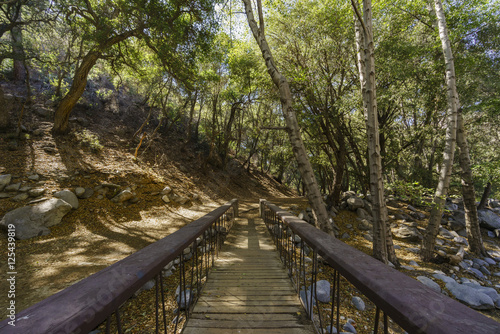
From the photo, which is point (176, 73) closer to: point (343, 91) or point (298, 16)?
point (298, 16)

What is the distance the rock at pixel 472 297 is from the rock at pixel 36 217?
1058 centimetres

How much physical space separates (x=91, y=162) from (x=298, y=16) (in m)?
10.8

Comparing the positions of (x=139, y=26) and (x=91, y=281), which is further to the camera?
(x=139, y=26)

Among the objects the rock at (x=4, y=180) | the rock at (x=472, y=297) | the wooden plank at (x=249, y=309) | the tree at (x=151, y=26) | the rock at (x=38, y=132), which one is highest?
the tree at (x=151, y=26)

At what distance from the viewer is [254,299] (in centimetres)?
247

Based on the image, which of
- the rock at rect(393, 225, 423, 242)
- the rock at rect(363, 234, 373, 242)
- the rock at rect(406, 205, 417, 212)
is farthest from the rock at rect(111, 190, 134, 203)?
the rock at rect(406, 205, 417, 212)

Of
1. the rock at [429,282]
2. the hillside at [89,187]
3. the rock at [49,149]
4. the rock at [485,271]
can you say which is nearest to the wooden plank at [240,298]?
the hillside at [89,187]

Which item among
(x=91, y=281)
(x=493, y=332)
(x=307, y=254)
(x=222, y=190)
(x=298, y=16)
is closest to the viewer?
(x=493, y=332)

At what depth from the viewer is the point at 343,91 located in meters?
8.90

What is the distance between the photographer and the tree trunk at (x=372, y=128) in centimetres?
440

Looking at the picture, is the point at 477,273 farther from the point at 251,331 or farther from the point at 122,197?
the point at 122,197

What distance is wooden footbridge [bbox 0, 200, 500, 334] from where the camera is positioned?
2.52 feet

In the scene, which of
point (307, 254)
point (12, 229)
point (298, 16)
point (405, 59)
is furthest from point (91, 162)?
point (405, 59)

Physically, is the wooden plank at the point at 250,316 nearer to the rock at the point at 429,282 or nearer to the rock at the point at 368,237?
the rock at the point at 429,282
